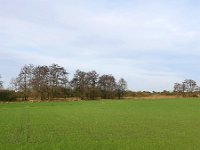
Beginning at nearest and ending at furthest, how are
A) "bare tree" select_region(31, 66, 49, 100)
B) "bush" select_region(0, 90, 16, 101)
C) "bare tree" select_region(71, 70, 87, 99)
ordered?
"bush" select_region(0, 90, 16, 101) < "bare tree" select_region(31, 66, 49, 100) < "bare tree" select_region(71, 70, 87, 99)

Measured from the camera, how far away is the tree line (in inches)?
4146

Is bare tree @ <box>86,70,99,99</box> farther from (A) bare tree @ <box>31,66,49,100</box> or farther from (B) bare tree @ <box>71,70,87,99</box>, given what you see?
(A) bare tree @ <box>31,66,49,100</box>

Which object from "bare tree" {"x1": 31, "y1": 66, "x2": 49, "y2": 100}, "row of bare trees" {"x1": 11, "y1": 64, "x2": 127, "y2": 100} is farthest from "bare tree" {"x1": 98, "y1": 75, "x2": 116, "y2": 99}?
"bare tree" {"x1": 31, "y1": 66, "x2": 49, "y2": 100}

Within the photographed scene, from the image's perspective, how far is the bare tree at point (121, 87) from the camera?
123 m

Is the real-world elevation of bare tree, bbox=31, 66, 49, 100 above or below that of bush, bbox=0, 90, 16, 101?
above

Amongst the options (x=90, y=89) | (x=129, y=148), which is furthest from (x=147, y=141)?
(x=90, y=89)

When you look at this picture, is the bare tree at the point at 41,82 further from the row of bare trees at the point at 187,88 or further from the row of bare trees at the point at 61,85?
the row of bare trees at the point at 187,88

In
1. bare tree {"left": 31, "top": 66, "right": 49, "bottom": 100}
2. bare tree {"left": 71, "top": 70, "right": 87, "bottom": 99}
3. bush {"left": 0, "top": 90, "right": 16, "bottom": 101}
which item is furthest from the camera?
bare tree {"left": 71, "top": 70, "right": 87, "bottom": 99}

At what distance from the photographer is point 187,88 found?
138500mm

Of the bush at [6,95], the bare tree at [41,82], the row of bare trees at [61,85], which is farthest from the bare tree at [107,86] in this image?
the bush at [6,95]

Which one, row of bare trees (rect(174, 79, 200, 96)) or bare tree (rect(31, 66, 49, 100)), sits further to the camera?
row of bare trees (rect(174, 79, 200, 96))

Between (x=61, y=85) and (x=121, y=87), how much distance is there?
80.5 ft


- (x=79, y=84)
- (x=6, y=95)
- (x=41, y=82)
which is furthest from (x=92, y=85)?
(x=6, y=95)

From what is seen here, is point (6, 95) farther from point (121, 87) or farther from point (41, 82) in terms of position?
point (121, 87)
